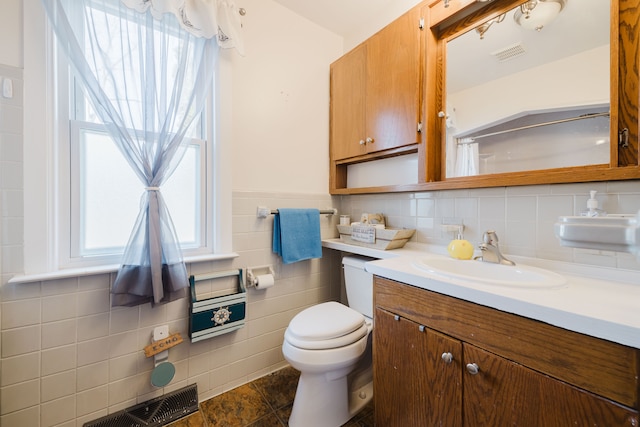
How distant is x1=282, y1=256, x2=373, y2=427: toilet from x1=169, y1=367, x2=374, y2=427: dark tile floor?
7 cm

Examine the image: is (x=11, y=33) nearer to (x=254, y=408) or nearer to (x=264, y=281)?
(x=264, y=281)

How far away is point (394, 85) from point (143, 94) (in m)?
1.33

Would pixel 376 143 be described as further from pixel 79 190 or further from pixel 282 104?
pixel 79 190

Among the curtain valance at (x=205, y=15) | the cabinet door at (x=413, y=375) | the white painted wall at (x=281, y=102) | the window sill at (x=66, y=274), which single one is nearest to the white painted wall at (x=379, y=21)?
the white painted wall at (x=281, y=102)

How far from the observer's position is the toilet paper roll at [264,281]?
4.86ft

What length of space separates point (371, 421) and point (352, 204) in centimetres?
131

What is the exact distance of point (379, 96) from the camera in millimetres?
1549

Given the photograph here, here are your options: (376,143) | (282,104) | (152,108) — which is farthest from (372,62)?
(152,108)

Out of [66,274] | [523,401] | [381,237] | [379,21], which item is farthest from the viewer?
[379,21]

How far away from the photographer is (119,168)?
4.00ft

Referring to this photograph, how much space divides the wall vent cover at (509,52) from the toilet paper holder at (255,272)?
A: 1665 mm

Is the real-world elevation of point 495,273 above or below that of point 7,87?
below

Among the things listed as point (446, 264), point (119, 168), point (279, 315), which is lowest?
point (279, 315)

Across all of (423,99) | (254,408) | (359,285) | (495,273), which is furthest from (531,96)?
(254,408)
